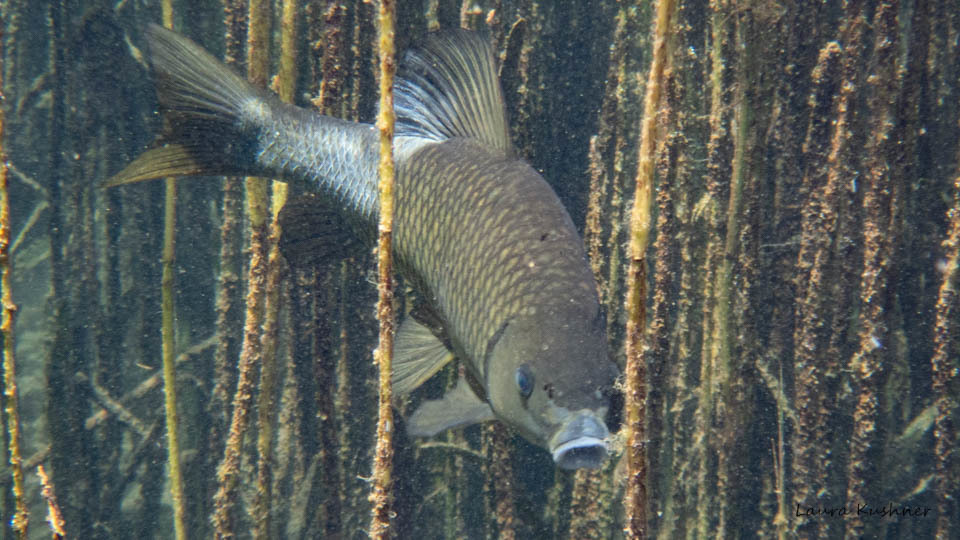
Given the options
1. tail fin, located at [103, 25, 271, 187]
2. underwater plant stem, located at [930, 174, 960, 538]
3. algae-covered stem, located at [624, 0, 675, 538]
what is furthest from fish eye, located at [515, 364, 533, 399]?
underwater plant stem, located at [930, 174, 960, 538]

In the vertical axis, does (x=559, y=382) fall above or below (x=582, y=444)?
above

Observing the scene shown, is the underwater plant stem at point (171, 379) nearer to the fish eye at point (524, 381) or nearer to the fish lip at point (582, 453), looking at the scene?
the fish eye at point (524, 381)

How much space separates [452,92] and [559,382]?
130cm

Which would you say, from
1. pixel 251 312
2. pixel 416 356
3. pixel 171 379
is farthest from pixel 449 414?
pixel 171 379

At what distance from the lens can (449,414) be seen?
223 centimetres

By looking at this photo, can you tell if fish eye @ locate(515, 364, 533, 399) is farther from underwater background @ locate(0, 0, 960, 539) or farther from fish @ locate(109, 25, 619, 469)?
underwater background @ locate(0, 0, 960, 539)

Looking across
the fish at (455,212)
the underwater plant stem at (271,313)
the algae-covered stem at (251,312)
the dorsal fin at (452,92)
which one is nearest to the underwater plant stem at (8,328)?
the fish at (455,212)

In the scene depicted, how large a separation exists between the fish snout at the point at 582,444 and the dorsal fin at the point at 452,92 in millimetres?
1137

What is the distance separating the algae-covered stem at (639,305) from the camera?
1.37 meters

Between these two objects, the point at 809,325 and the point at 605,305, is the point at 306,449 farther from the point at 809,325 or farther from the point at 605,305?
the point at 809,325

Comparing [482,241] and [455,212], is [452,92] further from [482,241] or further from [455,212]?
[482,241]

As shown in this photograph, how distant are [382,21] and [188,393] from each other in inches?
178

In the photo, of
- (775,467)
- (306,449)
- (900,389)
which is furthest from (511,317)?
(900,389)

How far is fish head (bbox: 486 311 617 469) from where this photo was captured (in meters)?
1.75
